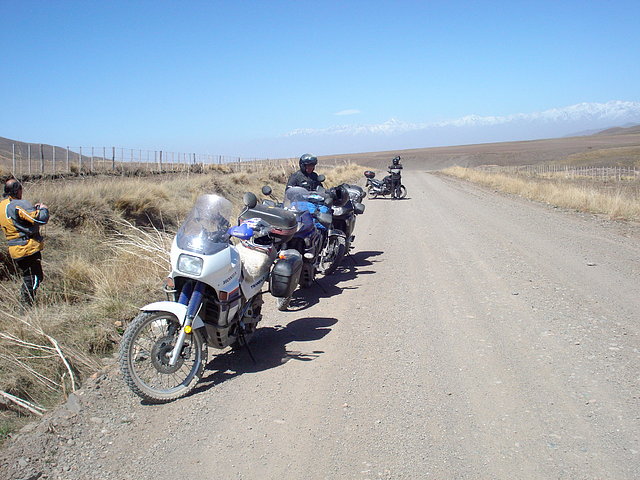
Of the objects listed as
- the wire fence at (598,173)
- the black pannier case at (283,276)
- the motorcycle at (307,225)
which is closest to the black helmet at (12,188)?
the motorcycle at (307,225)

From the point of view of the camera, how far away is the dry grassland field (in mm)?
3514

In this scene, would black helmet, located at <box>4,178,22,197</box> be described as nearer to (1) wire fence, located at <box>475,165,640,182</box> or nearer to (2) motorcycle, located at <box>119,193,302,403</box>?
(2) motorcycle, located at <box>119,193,302,403</box>

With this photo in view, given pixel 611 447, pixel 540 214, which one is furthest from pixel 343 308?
pixel 540 214

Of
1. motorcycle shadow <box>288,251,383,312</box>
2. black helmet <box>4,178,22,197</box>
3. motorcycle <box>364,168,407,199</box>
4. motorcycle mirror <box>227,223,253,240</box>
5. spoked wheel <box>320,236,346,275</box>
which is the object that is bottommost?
motorcycle shadow <box>288,251,383,312</box>

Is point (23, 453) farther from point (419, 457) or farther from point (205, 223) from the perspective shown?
point (419, 457)

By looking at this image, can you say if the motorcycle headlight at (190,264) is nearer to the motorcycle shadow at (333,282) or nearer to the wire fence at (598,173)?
the motorcycle shadow at (333,282)

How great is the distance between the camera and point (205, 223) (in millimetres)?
4738

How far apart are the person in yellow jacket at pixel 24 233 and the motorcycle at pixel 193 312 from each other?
9.60 feet

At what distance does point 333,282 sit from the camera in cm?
852

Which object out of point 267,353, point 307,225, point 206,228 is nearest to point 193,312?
point 206,228

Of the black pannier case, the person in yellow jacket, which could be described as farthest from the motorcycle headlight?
the person in yellow jacket

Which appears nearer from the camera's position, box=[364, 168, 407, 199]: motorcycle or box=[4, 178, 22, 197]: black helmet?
box=[4, 178, 22, 197]: black helmet

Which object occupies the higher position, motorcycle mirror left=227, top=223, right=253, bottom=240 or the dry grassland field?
motorcycle mirror left=227, top=223, right=253, bottom=240

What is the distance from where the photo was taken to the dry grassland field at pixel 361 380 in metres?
3.51
